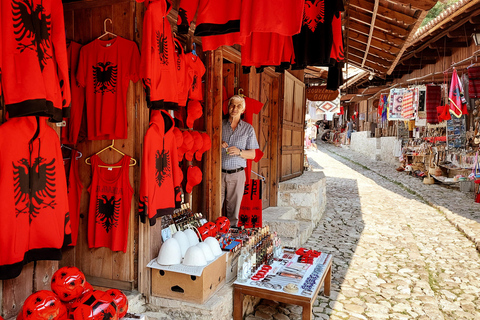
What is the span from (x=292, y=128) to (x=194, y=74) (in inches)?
177

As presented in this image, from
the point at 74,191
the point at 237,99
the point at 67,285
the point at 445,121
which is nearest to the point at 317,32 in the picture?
the point at 237,99

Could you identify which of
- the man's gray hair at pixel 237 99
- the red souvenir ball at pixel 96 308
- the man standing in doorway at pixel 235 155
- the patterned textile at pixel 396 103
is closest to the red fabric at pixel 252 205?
the man standing in doorway at pixel 235 155

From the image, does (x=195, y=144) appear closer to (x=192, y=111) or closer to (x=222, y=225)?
(x=192, y=111)

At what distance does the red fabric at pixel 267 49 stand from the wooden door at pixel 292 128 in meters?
3.42

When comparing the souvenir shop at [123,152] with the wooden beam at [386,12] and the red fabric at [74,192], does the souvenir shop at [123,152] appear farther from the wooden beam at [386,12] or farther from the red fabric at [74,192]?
the wooden beam at [386,12]

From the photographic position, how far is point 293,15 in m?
2.52

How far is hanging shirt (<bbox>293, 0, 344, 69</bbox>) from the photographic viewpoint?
127 inches

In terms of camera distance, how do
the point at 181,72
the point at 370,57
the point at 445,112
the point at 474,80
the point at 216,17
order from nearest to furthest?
the point at 216,17, the point at 181,72, the point at 370,57, the point at 474,80, the point at 445,112

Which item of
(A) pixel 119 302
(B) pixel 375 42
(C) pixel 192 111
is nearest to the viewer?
(A) pixel 119 302

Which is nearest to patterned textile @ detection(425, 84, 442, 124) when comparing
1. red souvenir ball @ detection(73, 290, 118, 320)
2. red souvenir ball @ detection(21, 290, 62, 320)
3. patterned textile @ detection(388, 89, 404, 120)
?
patterned textile @ detection(388, 89, 404, 120)

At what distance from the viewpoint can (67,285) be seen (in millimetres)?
2195

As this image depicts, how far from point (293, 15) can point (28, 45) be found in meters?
1.66

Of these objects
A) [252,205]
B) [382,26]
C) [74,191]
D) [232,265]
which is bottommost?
[232,265]

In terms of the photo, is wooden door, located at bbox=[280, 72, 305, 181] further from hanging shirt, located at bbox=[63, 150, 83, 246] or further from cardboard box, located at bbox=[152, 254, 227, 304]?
hanging shirt, located at bbox=[63, 150, 83, 246]
